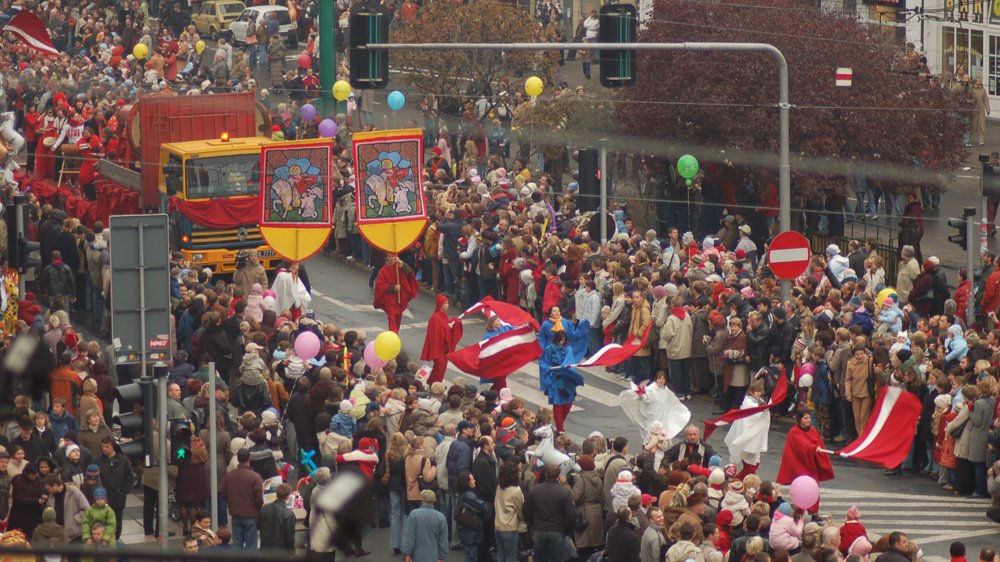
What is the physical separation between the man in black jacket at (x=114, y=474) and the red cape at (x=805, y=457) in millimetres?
6355

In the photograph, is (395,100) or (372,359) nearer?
(372,359)

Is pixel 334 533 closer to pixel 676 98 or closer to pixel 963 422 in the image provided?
pixel 963 422

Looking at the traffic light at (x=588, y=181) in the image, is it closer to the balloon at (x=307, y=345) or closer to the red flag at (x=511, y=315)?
the red flag at (x=511, y=315)

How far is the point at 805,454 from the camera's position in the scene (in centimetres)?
1773

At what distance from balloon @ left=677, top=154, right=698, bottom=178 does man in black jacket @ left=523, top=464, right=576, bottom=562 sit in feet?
46.9

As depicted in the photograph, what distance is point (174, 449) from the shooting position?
56.3 ft

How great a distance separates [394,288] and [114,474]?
8431 millimetres

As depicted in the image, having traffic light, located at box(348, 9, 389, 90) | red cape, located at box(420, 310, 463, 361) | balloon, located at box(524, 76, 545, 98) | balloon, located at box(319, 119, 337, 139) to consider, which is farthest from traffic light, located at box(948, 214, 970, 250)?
balloon, located at box(319, 119, 337, 139)

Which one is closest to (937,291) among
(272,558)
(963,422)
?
(963,422)

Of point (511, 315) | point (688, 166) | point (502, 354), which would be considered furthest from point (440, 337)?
point (688, 166)

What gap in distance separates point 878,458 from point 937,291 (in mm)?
6503

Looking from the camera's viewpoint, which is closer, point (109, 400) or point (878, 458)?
point (878, 458)

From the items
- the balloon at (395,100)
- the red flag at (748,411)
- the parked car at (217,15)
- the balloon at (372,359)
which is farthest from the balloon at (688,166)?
the parked car at (217,15)

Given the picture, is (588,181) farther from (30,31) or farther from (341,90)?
(30,31)
